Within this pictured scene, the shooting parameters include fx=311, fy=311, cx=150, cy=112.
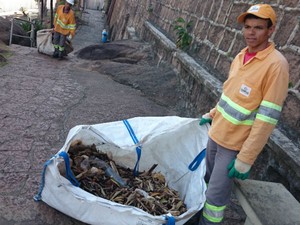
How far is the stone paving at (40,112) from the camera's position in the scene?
2607mm

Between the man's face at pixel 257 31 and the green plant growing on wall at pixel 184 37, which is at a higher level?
the man's face at pixel 257 31

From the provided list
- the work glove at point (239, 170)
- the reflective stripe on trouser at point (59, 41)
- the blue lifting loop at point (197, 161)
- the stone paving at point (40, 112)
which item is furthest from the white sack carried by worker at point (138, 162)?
the reflective stripe on trouser at point (59, 41)

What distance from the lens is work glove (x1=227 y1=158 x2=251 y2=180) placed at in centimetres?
217

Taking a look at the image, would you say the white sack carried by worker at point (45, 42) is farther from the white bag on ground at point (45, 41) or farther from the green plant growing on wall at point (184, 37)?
the green plant growing on wall at point (184, 37)

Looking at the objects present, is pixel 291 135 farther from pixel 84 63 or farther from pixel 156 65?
pixel 84 63

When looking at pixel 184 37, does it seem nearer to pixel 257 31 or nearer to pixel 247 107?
pixel 257 31

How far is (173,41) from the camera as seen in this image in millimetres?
7004

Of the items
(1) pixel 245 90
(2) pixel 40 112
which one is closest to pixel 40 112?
(2) pixel 40 112

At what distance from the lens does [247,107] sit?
7.43 ft

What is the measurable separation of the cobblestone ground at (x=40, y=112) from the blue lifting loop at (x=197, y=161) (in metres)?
1.11

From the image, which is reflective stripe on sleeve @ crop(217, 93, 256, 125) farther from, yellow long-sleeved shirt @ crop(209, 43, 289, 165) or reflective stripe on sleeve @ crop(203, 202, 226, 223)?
reflective stripe on sleeve @ crop(203, 202, 226, 223)

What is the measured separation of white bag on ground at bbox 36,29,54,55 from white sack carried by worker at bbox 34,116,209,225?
6.13 m

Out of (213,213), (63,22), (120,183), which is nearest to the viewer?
(213,213)

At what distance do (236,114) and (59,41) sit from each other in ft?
23.0
